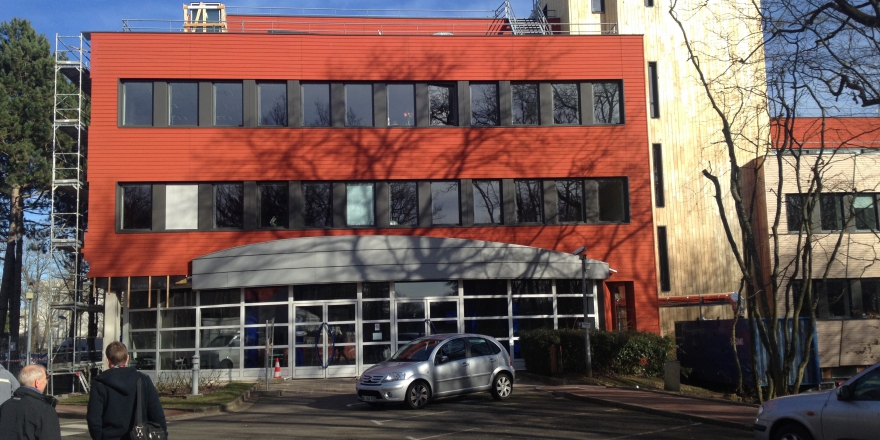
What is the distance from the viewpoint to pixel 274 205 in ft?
86.5

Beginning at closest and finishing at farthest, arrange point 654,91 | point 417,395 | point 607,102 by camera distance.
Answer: point 417,395
point 607,102
point 654,91

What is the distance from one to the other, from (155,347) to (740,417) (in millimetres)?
18199

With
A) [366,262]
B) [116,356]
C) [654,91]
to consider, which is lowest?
[116,356]

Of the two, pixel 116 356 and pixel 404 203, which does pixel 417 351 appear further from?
pixel 116 356

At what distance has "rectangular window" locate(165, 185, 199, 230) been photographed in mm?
25766

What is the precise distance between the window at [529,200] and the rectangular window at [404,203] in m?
3.45

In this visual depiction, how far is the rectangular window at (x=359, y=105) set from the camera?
26953 millimetres

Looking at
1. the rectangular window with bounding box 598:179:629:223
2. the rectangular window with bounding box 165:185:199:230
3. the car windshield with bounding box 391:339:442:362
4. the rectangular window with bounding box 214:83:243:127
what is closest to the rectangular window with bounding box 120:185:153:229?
the rectangular window with bounding box 165:185:199:230

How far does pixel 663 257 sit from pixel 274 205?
50.3 feet

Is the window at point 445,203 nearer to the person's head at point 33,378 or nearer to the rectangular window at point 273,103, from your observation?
the rectangular window at point 273,103

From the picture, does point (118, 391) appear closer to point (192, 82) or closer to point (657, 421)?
point (657, 421)

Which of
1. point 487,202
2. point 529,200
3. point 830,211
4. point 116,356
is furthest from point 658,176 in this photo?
point 116,356

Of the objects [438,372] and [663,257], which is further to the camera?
[663,257]

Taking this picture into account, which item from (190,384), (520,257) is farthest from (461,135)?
(190,384)
